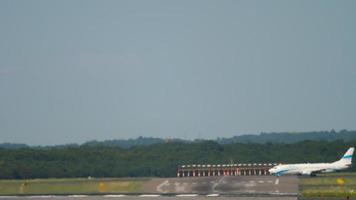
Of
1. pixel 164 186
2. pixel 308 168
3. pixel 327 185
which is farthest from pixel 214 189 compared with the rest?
pixel 308 168

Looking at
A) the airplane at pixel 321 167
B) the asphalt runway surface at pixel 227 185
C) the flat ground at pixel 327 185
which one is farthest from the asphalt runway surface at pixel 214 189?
the airplane at pixel 321 167

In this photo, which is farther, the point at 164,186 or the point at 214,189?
the point at 164,186

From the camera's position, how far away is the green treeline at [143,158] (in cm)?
14675

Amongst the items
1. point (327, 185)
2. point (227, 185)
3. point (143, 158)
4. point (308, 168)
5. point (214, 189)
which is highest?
point (143, 158)

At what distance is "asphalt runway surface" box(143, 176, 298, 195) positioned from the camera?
356 ft

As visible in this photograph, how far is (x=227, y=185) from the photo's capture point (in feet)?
381

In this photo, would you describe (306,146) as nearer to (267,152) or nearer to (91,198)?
(267,152)

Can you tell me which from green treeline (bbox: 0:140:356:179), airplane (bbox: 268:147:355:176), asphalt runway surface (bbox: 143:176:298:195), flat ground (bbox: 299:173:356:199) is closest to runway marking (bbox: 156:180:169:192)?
asphalt runway surface (bbox: 143:176:298:195)

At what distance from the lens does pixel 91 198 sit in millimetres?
103438

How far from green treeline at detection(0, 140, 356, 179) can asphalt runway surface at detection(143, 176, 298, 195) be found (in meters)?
22.0

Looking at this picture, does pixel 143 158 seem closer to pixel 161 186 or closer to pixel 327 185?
pixel 161 186

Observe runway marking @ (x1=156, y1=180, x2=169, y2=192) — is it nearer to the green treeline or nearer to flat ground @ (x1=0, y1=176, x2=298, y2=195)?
flat ground @ (x1=0, y1=176, x2=298, y2=195)

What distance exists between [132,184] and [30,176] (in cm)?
2989

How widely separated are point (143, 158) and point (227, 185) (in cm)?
4776
